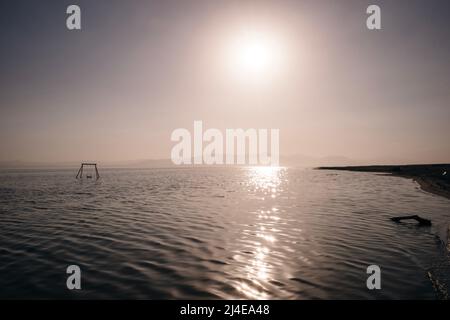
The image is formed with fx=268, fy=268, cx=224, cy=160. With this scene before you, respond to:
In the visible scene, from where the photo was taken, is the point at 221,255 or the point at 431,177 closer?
the point at 221,255

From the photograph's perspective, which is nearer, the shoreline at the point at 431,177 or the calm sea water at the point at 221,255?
A: the calm sea water at the point at 221,255

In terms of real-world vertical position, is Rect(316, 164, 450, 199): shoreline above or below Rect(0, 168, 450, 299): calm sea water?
below

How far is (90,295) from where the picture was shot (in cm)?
758

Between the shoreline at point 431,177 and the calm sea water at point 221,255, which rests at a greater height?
the calm sea water at point 221,255

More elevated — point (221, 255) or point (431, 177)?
point (221, 255)

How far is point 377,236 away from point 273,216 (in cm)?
745

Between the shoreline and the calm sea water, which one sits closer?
the calm sea water
